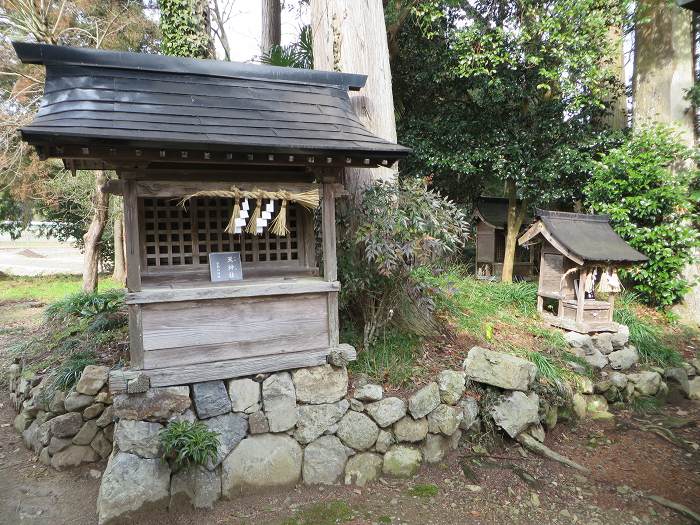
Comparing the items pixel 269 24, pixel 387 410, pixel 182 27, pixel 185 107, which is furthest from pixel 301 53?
pixel 387 410

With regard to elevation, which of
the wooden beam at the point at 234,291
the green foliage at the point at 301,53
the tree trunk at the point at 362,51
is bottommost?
the wooden beam at the point at 234,291

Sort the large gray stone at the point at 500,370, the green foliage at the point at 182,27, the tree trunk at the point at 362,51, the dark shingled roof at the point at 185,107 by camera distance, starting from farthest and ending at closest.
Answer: the green foliage at the point at 182,27 → the tree trunk at the point at 362,51 → the large gray stone at the point at 500,370 → the dark shingled roof at the point at 185,107

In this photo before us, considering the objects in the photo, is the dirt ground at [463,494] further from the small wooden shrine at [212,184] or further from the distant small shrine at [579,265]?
the distant small shrine at [579,265]

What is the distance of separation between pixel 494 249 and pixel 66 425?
31.3 feet

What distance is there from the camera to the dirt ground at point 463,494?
407 centimetres

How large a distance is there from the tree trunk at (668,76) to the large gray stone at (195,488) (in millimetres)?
9285

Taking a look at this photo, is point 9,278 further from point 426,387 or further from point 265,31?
point 426,387

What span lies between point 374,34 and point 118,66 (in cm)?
402

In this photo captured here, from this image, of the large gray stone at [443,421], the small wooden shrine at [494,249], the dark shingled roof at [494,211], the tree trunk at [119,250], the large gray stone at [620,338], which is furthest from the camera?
the tree trunk at [119,250]

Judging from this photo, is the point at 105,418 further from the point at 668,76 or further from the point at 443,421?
the point at 668,76

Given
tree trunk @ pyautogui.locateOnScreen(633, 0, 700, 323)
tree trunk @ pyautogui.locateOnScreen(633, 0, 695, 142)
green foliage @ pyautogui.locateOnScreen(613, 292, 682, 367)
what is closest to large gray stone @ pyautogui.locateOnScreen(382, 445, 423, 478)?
green foliage @ pyautogui.locateOnScreen(613, 292, 682, 367)

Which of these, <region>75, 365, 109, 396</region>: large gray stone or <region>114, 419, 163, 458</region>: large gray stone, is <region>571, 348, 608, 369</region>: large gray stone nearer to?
<region>114, 419, 163, 458</region>: large gray stone

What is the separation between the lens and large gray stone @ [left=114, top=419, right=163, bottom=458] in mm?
3963

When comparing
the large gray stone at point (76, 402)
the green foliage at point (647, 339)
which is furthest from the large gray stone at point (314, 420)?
the green foliage at point (647, 339)
